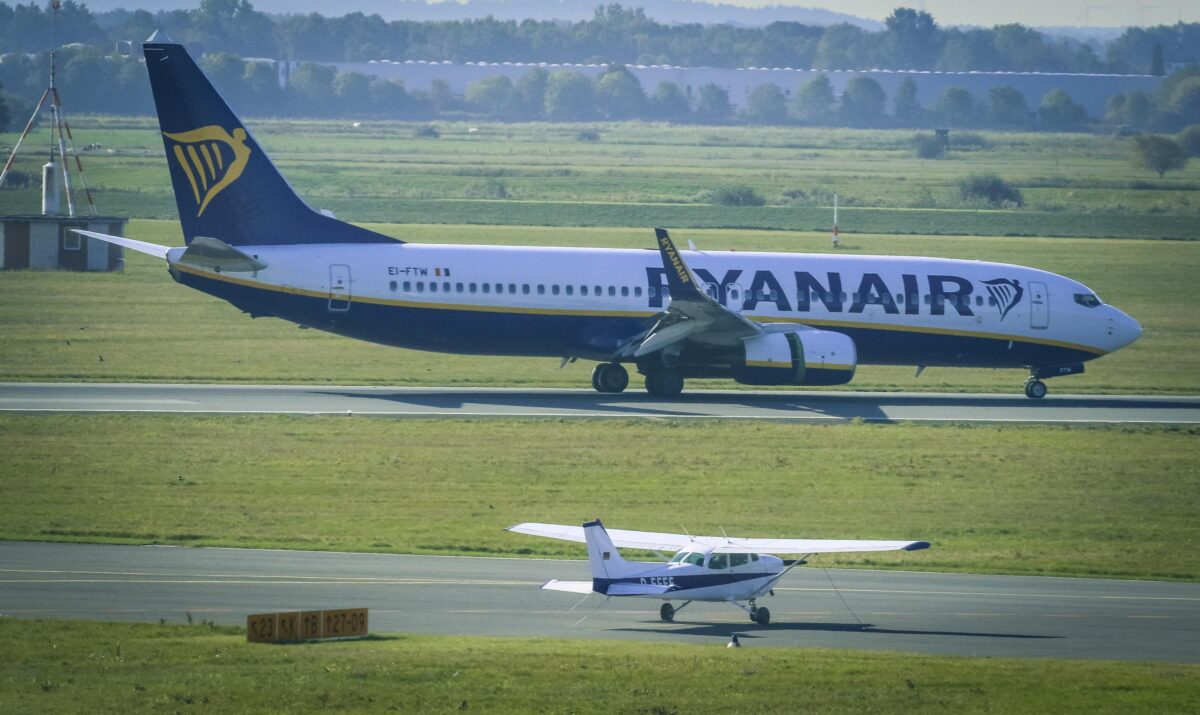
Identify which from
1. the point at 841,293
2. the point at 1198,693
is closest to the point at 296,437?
the point at 841,293

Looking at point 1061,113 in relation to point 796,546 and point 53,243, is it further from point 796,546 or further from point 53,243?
point 796,546

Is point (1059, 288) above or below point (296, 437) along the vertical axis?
above

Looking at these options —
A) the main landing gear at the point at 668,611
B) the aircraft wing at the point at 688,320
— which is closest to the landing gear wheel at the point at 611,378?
the aircraft wing at the point at 688,320

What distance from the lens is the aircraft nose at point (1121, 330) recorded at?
173 feet

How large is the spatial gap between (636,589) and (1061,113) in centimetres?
15695

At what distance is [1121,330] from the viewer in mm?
52875

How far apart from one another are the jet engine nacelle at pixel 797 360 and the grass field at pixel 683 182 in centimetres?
5769

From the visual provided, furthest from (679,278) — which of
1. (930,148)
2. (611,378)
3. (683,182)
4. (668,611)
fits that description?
(930,148)

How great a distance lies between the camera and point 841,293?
50.2 meters

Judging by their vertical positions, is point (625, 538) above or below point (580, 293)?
below

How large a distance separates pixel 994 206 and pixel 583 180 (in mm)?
34270

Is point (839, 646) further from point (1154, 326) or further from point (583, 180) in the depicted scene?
point (583, 180)

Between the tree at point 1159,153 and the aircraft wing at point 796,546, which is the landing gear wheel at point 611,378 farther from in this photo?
the tree at point 1159,153

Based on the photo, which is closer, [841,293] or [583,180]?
[841,293]
